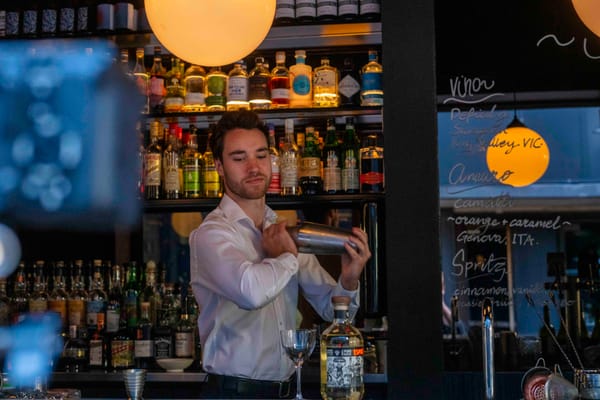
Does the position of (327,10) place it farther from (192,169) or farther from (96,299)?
(96,299)

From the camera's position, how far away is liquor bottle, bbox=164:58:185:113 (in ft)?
12.0

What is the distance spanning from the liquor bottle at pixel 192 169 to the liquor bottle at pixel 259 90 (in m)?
0.29

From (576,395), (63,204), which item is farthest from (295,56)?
(576,395)

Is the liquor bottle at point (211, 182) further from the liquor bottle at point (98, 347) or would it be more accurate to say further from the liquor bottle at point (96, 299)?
the liquor bottle at point (98, 347)

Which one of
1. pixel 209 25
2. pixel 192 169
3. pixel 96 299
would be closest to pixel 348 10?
pixel 192 169

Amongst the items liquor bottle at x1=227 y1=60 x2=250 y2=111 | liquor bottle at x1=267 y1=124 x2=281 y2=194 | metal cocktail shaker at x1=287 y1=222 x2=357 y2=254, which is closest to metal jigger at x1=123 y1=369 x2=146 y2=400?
metal cocktail shaker at x1=287 y1=222 x2=357 y2=254

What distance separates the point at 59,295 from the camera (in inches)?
150

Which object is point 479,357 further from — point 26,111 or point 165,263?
point 26,111

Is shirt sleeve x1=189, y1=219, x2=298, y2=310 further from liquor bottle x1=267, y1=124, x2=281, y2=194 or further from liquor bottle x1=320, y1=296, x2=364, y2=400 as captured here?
liquor bottle x1=267, y1=124, x2=281, y2=194

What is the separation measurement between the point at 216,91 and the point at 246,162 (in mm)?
974

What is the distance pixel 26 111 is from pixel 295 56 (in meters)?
1.29

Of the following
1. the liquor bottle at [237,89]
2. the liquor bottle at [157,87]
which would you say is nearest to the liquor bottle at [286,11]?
the liquor bottle at [237,89]

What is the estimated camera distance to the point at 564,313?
12.7ft

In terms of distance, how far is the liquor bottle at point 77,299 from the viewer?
374cm
